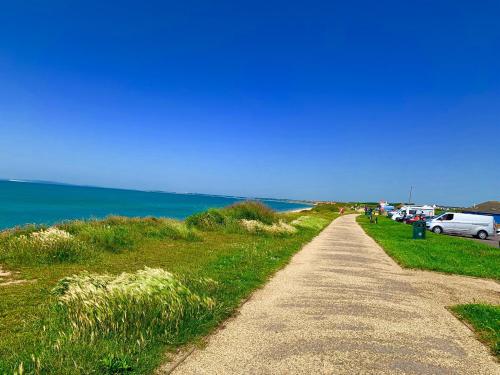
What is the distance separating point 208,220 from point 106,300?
55.5 feet

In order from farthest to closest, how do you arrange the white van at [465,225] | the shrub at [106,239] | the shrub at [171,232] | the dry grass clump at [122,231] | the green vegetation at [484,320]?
1. the white van at [465,225]
2. the shrub at [171,232]
3. the dry grass clump at [122,231]
4. the shrub at [106,239]
5. the green vegetation at [484,320]

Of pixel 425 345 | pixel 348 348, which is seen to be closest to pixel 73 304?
pixel 348 348

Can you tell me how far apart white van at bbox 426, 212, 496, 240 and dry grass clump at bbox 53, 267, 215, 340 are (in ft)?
106

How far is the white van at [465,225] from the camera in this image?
3086 centimetres

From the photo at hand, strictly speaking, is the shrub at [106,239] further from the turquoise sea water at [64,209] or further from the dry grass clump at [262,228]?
the dry grass clump at [262,228]

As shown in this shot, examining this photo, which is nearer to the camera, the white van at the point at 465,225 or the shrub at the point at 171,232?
the shrub at the point at 171,232

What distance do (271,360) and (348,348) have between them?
1.17 meters

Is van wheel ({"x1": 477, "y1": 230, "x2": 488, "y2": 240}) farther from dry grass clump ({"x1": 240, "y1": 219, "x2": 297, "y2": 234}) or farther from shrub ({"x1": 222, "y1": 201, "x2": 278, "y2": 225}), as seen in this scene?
dry grass clump ({"x1": 240, "y1": 219, "x2": 297, "y2": 234})

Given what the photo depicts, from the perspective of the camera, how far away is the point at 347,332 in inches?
218

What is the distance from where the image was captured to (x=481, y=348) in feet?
17.1

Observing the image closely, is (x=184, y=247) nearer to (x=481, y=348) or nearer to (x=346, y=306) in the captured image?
(x=346, y=306)

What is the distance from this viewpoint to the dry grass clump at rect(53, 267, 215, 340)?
194 inches

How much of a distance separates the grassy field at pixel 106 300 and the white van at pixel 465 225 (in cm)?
2528

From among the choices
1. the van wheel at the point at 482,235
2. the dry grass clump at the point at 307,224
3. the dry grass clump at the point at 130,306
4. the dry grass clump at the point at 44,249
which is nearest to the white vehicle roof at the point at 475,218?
the van wheel at the point at 482,235
